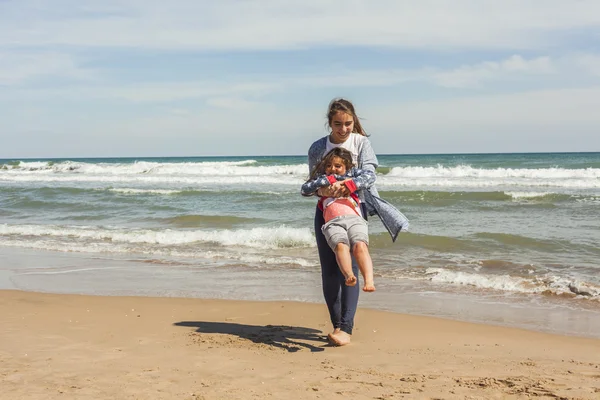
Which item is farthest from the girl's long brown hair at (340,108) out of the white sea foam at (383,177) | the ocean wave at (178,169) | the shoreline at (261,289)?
the ocean wave at (178,169)

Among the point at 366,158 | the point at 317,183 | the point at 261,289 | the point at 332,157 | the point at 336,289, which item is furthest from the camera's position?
the point at 261,289

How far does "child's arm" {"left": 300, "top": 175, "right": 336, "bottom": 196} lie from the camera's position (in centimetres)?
425

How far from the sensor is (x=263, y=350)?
442 centimetres

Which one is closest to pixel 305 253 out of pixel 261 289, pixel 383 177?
pixel 261 289

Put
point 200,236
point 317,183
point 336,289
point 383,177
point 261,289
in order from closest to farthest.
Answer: point 317,183, point 336,289, point 261,289, point 200,236, point 383,177

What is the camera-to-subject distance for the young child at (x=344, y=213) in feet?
13.9

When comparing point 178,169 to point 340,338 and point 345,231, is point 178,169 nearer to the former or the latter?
point 340,338

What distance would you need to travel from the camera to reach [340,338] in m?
4.50

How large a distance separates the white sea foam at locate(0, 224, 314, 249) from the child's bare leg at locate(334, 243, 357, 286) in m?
6.40

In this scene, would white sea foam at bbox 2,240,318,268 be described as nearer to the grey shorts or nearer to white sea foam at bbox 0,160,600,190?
the grey shorts

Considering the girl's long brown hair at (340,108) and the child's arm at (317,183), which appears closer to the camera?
the child's arm at (317,183)

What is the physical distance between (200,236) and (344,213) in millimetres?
7462

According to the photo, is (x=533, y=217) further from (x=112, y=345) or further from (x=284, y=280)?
(x=112, y=345)

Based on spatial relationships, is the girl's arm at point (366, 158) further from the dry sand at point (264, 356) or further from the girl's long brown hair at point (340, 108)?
the dry sand at point (264, 356)
